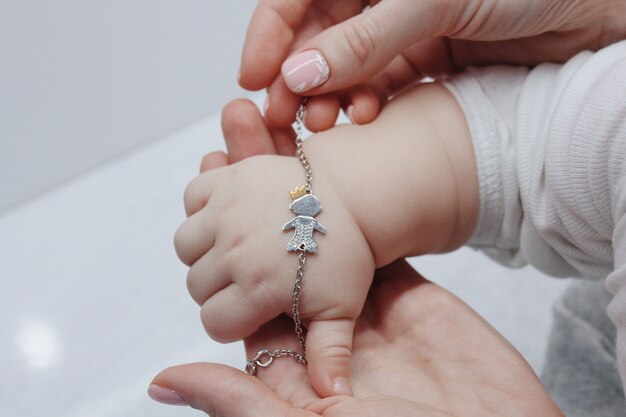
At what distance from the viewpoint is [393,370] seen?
650 millimetres

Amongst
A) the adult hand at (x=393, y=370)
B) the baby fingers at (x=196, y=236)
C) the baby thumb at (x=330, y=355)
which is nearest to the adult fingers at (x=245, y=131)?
the adult hand at (x=393, y=370)

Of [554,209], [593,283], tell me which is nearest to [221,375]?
[554,209]

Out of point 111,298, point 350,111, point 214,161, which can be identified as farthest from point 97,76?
point 350,111

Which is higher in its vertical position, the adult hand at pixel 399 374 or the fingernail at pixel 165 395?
the fingernail at pixel 165 395

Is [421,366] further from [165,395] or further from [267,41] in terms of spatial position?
[267,41]

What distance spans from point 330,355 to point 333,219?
116mm

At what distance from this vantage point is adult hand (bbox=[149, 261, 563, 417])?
1.84 ft

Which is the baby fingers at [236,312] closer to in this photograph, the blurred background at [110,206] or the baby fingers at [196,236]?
the baby fingers at [196,236]

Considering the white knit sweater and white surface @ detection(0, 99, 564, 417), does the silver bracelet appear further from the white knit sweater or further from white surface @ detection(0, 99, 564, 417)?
white surface @ detection(0, 99, 564, 417)

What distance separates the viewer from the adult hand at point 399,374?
56 centimetres

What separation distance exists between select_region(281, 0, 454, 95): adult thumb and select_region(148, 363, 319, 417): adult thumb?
28 centimetres

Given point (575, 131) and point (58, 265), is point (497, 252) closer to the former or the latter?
point (575, 131)

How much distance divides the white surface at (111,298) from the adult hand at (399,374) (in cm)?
30

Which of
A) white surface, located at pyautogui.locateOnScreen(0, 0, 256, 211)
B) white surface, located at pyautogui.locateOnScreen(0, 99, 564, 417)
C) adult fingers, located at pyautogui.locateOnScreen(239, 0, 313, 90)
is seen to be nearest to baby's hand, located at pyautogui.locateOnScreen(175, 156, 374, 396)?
adult fingers, located at pyautogui.locateOnScreen(239, 0, 313, 90)
